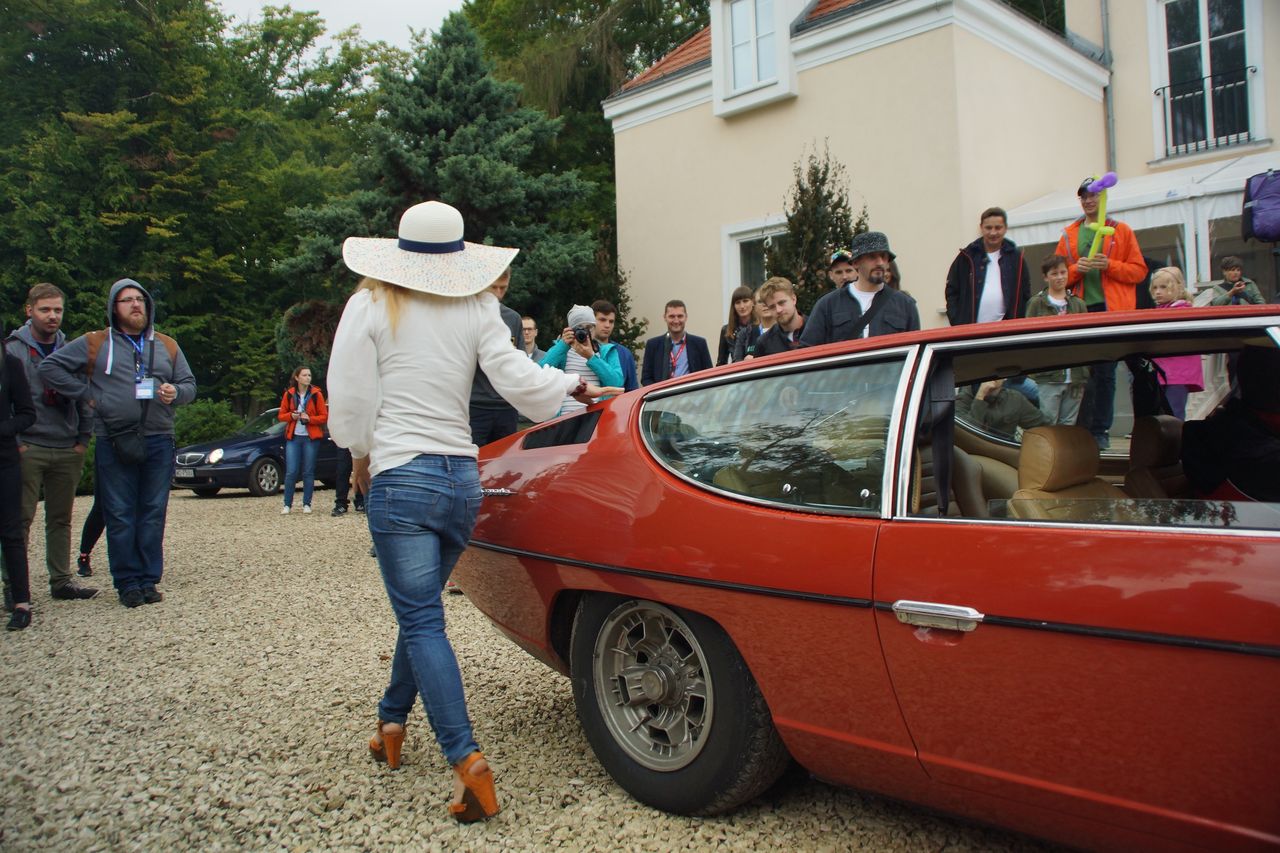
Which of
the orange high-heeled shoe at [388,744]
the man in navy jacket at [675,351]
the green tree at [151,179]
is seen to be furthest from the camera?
the green tree at [151,179]

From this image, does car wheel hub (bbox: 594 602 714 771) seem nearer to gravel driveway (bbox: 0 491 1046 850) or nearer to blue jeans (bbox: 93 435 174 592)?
gravel driveway (bbox: 0 491 1046 850)

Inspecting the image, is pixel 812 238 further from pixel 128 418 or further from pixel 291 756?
pixel 291 756

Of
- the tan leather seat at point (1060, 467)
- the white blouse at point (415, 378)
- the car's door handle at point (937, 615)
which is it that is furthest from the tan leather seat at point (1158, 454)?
the white blouse at point (415, 378)

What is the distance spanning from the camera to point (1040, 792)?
197 centimetres

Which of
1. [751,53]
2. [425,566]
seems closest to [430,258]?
[425,566]

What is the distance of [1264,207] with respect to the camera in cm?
636

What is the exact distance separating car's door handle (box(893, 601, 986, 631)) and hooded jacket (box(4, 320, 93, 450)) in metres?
5.58

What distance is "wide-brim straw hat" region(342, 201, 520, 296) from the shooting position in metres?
2.89

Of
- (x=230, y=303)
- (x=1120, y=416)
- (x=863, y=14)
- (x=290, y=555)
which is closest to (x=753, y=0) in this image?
(x=863, y=14)

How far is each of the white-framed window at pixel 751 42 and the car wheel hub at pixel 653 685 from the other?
38.1 ft

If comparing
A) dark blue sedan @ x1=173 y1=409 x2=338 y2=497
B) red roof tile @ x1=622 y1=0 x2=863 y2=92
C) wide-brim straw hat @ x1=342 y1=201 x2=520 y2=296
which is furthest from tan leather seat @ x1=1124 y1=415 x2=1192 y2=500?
dark blue sedan @ x1=173 y1=409 x2=338 y2=497

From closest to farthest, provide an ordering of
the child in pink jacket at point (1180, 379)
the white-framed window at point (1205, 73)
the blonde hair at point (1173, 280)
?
1. the child in pink jacket at point (1180, 379)
2. the blonde hair at point (1173, 280)
3. the white-framed window at point (1205, 73)

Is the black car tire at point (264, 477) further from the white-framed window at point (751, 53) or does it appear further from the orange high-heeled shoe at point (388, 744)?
the orange high-heeled shoe at point (388, 744)

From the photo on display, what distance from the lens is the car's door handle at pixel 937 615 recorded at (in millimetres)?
2032
